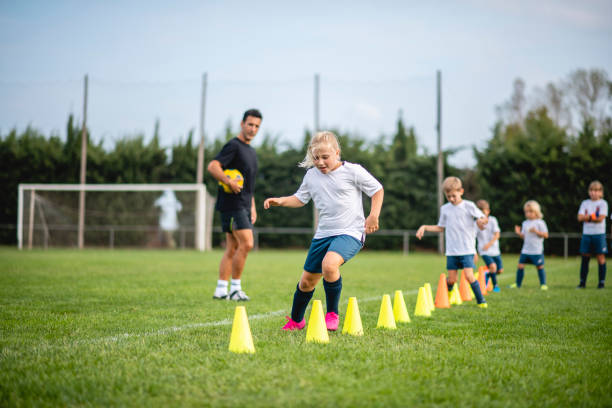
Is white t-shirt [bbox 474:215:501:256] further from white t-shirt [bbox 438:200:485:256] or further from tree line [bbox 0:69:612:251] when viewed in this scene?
tree line [bbox 0:69:612:251]

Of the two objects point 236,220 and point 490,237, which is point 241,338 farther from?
point 490,237

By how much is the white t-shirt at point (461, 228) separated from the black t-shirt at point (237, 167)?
242cm

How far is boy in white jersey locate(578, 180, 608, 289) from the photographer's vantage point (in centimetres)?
876

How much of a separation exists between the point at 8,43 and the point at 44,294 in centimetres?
2186

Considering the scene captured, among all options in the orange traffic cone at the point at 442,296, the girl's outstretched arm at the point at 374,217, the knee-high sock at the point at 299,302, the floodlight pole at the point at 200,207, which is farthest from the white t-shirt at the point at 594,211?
the floodlight pole at the point at 200,207

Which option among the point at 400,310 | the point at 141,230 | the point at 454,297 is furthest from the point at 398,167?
the point at 400,310

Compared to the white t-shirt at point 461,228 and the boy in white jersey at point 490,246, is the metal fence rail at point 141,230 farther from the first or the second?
the white t-shirt at point 461,228

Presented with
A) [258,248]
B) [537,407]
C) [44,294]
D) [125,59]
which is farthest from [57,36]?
[537,407]

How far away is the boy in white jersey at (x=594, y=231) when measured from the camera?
876 cm

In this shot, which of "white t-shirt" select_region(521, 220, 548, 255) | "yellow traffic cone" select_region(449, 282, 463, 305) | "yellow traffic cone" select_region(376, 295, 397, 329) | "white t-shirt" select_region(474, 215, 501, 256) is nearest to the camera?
"yellow traffic cone" select_region(376, 295, 397, 329)

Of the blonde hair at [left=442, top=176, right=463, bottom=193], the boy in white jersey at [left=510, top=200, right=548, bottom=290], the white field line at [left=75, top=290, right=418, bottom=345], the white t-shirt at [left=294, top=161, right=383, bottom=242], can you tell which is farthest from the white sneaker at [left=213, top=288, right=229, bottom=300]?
the boy in white jersey at [left=510, top=200, right=548, bottom=290]

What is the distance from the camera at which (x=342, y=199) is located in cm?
432

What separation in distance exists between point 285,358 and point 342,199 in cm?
153

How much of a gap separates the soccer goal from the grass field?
58.7 ft
